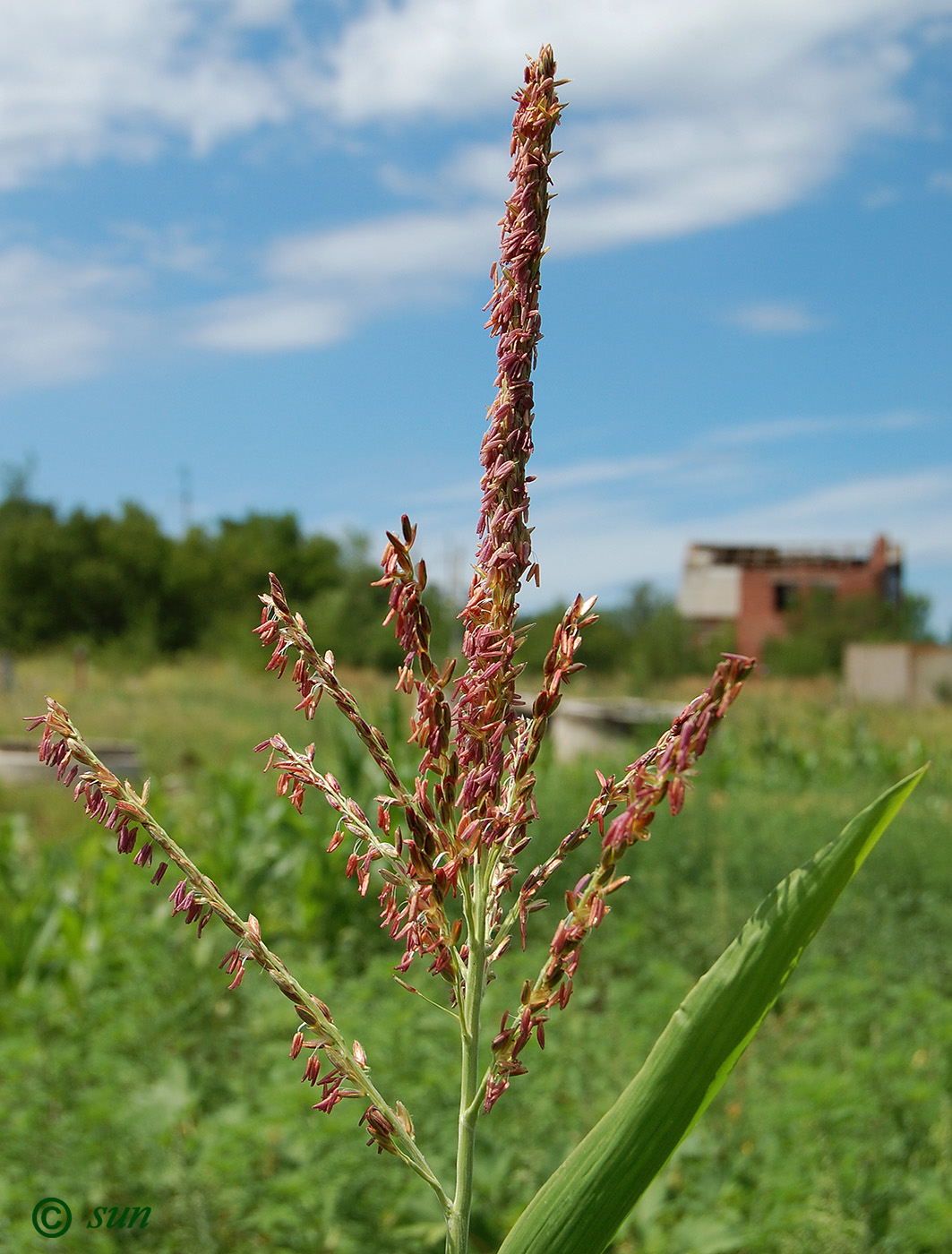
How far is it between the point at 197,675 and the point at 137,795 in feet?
105

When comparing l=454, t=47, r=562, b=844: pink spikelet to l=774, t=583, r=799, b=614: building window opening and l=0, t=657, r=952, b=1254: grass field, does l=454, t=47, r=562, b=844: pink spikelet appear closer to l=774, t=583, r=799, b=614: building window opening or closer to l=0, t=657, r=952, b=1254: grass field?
l=0, t=657, r=952, b=1254: grass field

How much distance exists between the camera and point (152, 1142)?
3.38m

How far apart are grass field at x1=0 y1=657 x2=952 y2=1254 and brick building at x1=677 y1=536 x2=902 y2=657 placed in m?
38.1

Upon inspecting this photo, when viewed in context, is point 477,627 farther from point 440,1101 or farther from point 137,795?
point 440,1101

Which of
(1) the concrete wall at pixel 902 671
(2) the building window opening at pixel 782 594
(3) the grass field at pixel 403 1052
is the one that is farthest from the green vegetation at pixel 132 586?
(3) the grass field at pixel 403 1052

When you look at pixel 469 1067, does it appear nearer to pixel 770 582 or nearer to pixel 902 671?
pixel 902 671

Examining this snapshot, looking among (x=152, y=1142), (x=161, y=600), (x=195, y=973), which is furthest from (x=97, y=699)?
(x=152, y=1142)

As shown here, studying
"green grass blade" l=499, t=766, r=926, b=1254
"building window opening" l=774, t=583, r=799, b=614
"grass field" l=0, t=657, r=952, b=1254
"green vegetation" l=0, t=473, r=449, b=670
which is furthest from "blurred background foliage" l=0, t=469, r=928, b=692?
"green grass blade" l=499, t=766, r=926, b=1254

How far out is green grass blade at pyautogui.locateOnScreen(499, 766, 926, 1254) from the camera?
71cm

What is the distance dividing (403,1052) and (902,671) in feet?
82.5

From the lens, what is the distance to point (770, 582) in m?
48.2

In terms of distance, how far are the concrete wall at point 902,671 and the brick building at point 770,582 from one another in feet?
55.8

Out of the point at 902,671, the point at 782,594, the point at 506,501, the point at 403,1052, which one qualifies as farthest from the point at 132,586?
the point at 506,501

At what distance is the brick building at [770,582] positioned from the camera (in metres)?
47.2
